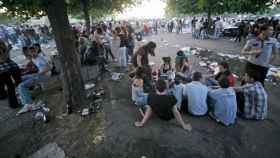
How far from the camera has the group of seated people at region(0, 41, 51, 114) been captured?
448 cm

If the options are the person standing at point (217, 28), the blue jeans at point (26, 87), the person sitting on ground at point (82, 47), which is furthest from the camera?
the person standing at point (217, 28)

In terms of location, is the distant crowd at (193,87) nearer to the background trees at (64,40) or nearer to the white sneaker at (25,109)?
the white sneaker at (25,109)

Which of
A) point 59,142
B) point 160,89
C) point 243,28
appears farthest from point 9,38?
point 243,28

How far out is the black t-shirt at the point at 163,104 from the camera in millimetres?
3322

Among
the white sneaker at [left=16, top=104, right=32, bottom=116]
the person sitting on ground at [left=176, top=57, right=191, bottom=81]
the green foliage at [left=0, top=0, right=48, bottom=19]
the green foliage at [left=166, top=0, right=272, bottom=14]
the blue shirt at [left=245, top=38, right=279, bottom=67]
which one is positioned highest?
the green foliage at [left=166, top=0, right=272, bottom=14]

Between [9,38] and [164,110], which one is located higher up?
[9,38]

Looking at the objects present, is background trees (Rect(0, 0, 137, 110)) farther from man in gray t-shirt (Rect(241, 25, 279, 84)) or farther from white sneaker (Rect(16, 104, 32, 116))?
man in gray t-shirt (Rect(241, 25, 279, 84))

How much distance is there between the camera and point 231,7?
1292cm

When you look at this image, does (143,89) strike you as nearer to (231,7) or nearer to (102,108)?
(102,108)

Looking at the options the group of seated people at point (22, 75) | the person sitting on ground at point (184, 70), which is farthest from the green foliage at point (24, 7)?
the person sitting on ground at point (184, 70)

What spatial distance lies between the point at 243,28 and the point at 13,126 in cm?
1623

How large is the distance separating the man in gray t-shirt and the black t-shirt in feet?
7.60

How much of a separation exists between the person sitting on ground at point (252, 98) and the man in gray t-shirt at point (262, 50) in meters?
0.55

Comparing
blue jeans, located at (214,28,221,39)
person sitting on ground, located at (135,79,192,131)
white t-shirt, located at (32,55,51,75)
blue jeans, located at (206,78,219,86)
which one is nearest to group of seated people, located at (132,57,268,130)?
person sitting on ground, located at (135,79,192,131)
